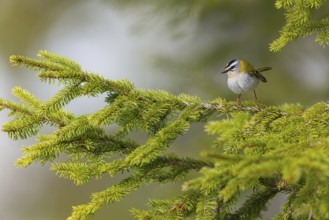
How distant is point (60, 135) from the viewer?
186cm

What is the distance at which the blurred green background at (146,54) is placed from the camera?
4828 mm

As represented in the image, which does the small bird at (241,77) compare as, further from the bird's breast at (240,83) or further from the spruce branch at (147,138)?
the spruce branch at (147,138)

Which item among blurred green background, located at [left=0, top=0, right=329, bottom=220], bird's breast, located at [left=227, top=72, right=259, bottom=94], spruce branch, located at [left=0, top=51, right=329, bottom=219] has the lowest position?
spruce branch, located at [left=0, top=51, right=329, bottom=219]

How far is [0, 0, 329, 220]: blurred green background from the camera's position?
15.8 ft

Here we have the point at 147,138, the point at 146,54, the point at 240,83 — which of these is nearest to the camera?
the point at 147,138

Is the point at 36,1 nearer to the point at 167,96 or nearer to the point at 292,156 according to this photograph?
the point at 167,96

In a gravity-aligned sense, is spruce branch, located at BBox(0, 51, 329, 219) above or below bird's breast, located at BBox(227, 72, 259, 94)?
below

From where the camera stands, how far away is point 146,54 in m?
6.57

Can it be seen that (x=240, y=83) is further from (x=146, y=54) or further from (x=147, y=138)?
(x=146, y=54)

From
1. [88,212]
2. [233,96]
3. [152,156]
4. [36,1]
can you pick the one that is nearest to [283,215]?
[152,156]

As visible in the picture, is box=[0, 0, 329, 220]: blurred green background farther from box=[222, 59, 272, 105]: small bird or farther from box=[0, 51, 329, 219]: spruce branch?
box=[0, 51, 329, 219]: spruce branch

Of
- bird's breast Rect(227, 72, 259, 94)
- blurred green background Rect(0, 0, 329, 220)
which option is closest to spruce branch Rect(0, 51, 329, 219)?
bird's breast Rect(227, 72, 259, 94)

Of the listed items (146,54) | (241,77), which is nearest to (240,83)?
(241,77)

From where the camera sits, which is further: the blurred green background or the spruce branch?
the blurred green background
